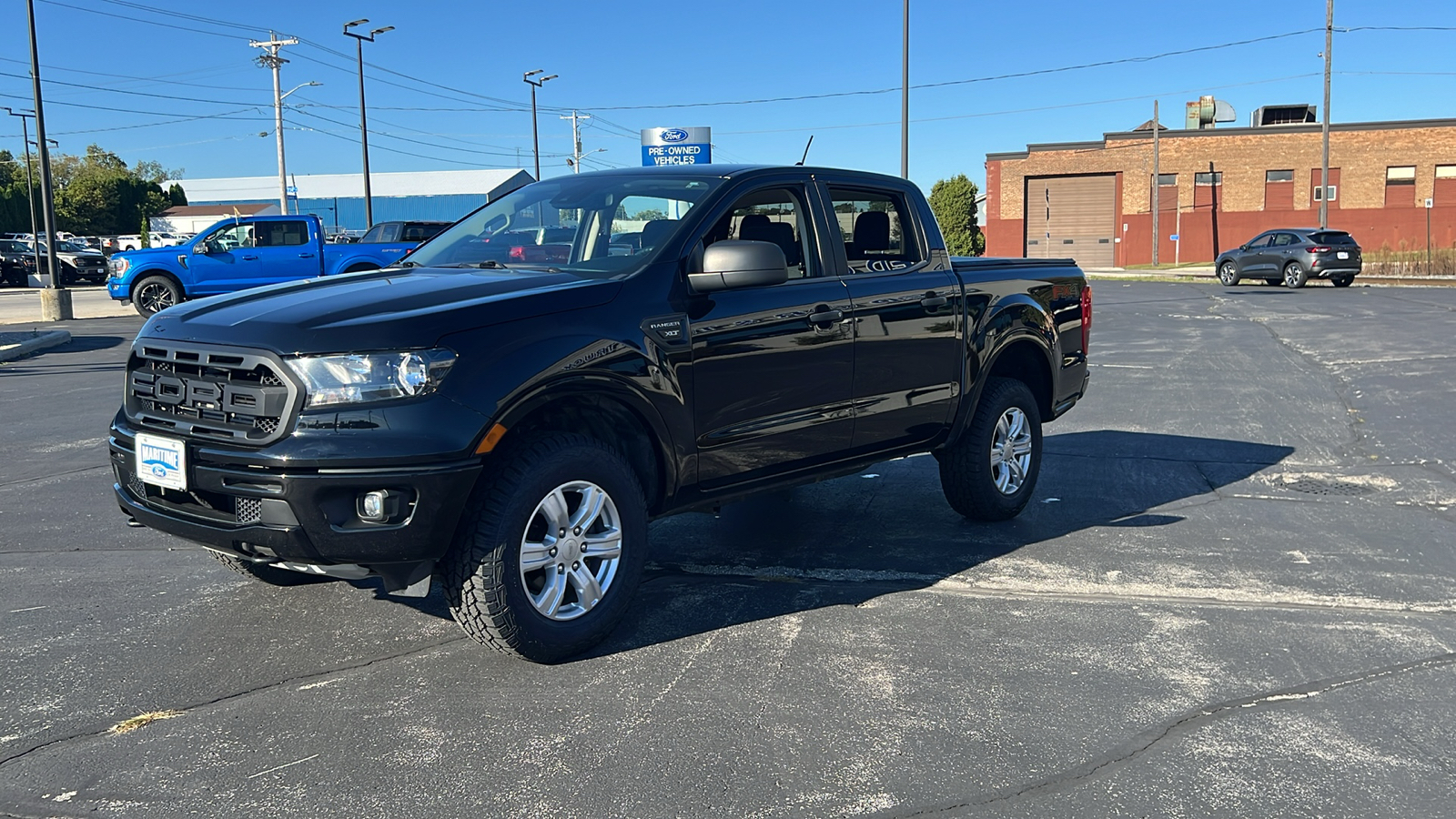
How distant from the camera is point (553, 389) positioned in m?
4.23

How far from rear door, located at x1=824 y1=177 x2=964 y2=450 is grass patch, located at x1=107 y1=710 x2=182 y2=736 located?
10.1 feet

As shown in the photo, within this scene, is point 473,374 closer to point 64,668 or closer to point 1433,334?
point 64,668

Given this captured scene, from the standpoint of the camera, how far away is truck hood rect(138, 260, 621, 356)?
3891 mm

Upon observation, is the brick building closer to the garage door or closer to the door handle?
the garage door

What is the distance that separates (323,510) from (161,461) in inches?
30.2

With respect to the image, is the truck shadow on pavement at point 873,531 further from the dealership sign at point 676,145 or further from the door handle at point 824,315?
the dealership sign at point 676,145

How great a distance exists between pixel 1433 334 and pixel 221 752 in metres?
18.2

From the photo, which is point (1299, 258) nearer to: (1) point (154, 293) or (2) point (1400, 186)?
(2) point (1400, 186)

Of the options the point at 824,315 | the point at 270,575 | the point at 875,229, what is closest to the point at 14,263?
the point at 270,575

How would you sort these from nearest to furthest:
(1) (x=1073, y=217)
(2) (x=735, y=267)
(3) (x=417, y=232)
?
1. (2) (x=735, y=267)
2. (3) (x=417, y=232)
3. (1) (x=1073, y=217)

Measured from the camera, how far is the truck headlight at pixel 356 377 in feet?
12.6

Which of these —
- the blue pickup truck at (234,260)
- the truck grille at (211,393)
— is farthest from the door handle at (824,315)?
the blue pickup truck at (234,260)

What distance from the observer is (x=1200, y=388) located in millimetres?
12383

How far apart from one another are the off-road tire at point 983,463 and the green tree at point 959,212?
4628cm
